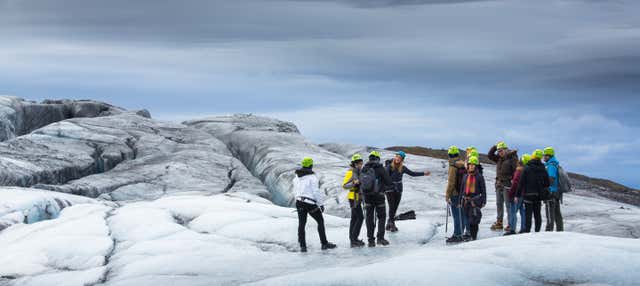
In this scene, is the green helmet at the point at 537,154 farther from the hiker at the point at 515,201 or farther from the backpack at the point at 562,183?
the backpack at the point at 562,183

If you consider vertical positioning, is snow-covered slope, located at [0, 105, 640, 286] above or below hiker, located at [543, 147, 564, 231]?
below

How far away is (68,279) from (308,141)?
42.5 meters

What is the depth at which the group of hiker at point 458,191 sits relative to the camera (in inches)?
746

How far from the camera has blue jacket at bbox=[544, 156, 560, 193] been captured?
21609 millimetres

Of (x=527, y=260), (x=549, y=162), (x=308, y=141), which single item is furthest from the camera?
(x=308, y=141)

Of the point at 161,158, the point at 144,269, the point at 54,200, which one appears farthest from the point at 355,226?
the point at 161,158

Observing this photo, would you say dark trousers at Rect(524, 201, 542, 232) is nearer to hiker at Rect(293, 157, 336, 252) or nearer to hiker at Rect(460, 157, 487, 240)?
hiker at Rect(460, 157, 487, 240)

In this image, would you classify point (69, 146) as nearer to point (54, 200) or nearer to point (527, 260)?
point (54, 200)

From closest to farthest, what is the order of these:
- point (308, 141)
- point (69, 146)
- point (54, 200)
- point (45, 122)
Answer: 1. point (54, 200)
2. point (69, 146)
3. point (308, 141)
4. point (45, 122)

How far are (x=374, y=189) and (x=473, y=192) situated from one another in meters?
3.14

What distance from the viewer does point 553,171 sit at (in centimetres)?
2172

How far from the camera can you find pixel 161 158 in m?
48.2

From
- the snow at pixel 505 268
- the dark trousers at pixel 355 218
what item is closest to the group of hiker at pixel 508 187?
the dark trousers at pixel 355 218

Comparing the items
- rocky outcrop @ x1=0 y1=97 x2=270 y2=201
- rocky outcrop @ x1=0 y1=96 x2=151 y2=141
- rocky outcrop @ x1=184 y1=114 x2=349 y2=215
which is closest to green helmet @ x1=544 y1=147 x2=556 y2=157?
rocky outcrop @ x1=184 y1=114 x2=349 y2=215
